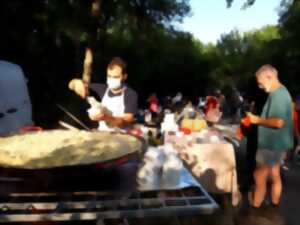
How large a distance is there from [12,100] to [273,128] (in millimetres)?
2998

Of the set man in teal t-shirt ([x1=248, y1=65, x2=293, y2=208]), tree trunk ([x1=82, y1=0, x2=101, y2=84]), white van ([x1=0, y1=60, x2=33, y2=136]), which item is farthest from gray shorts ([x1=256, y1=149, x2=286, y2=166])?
tree trunk ([x1=82, y1=0, x2=101, y2=84])

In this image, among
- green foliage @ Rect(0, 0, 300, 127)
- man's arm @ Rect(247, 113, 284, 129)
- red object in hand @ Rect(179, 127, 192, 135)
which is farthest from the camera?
green foliage @ Rect(0, 0, 300, 127)

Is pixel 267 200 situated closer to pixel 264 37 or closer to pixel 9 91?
pixel 9 91

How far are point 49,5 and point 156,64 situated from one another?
1048 inches

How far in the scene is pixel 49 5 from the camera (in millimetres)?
20812

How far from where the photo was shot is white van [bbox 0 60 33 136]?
23.0 ft

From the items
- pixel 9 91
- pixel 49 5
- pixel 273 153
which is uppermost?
pixel 49 5

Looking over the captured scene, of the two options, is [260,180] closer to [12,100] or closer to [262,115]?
[262,115]

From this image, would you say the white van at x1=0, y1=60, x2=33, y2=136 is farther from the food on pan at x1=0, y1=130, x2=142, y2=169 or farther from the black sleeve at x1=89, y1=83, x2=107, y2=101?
the food on pan at x1=0, y1=130, x2=142, y2=169

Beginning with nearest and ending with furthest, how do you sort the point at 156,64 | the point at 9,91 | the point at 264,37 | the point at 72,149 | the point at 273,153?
the point at 72,149, the point at 273,153, the point at 9,91, the point at 156,64, the point at 264,37

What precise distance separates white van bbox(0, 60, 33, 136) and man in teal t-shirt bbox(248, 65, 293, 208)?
2.66 m

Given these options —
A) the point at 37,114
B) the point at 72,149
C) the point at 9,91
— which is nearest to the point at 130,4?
the point at 37,114

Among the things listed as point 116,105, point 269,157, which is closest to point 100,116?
point 116,105

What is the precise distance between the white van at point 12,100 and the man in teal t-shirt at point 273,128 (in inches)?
105
